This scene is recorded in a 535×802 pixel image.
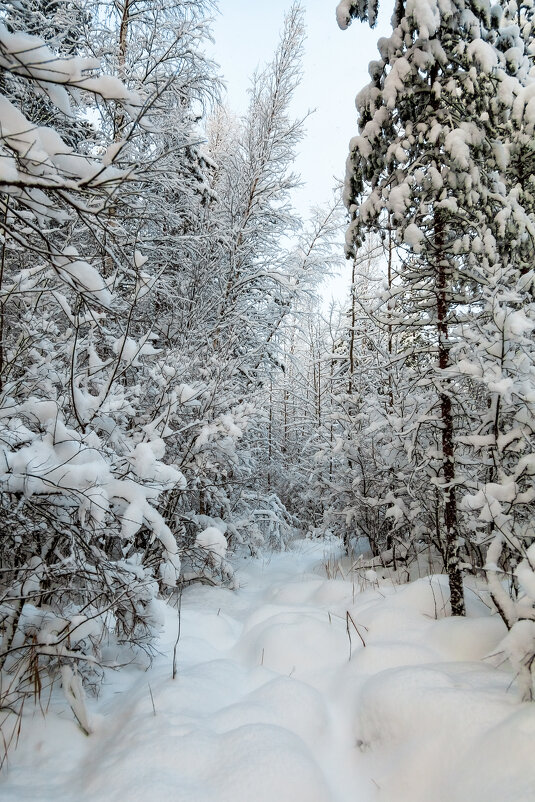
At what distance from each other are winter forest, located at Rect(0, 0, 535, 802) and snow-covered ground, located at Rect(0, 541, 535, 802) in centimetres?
1

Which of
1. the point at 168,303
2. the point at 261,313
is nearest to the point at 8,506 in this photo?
the point at 168,303

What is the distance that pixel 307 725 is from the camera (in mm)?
2338

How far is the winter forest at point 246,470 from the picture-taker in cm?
185

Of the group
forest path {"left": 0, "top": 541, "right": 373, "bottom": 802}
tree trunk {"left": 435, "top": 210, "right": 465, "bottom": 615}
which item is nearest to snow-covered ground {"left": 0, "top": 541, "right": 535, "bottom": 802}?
forest path {"left": 0, "top": 541, "right": 373, "bottom": 802}

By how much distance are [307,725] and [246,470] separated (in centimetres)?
485

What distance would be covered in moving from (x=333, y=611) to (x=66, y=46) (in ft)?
25.4

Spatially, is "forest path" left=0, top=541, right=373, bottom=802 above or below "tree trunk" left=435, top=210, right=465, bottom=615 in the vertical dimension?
below

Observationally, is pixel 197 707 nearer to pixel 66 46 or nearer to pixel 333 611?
pixel 333 611

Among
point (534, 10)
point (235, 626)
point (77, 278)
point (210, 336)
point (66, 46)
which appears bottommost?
point (235, 626)

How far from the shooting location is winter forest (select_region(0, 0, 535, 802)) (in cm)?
185

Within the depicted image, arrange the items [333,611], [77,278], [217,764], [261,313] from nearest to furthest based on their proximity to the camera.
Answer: [77,278]
[217,764]
[333,611]
[261,313]

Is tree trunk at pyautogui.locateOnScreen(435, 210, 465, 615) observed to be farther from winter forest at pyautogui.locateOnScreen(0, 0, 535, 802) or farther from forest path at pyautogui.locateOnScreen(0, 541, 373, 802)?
forest path at pyautogui.locateOnScreen(0, 541, 373, 802)

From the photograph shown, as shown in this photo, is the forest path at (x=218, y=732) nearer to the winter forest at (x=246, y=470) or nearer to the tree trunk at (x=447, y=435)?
the winter forest at (x=246, y=470)

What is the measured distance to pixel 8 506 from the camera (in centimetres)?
216
